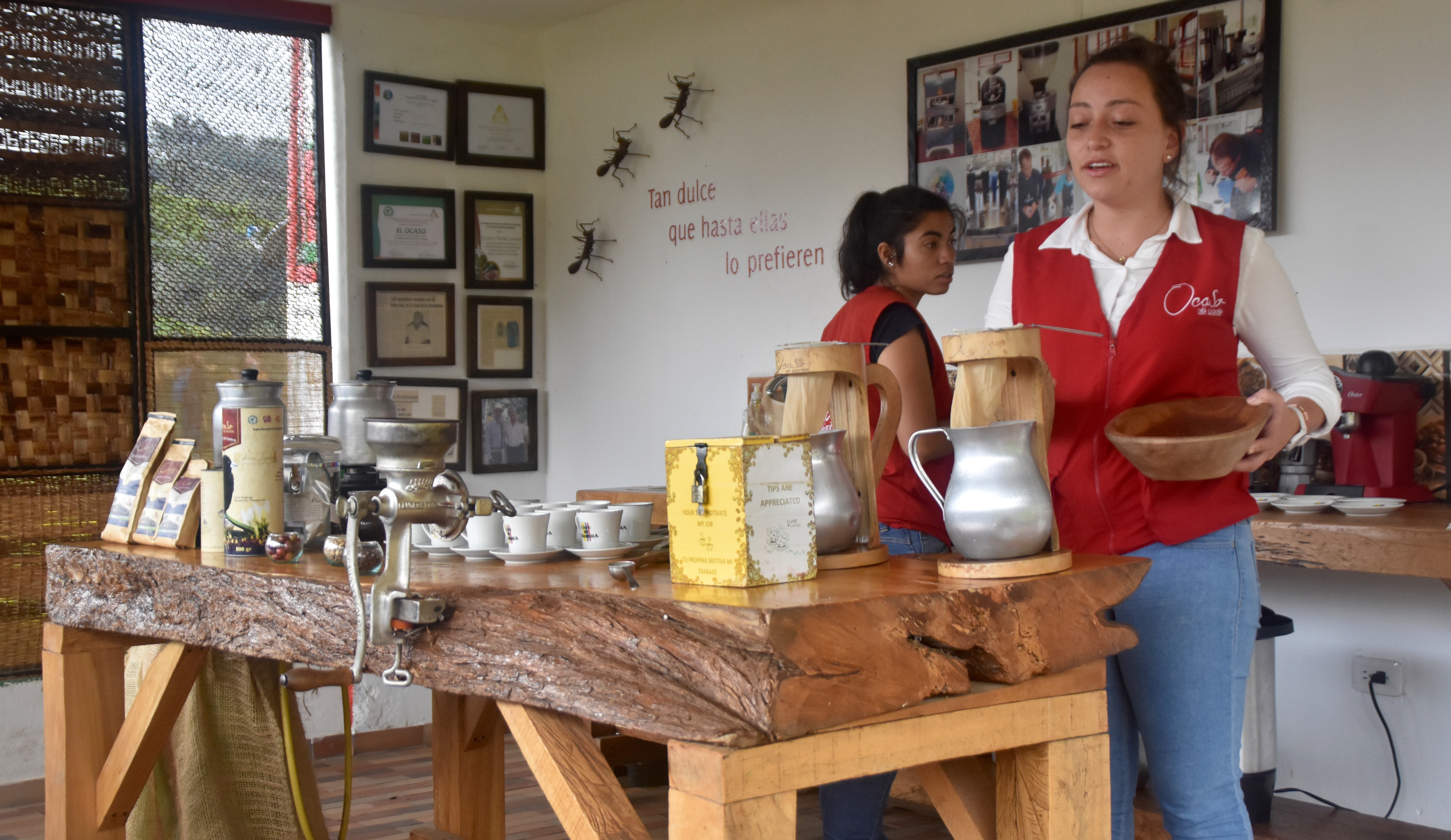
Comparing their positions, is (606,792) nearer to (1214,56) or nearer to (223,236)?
(1214,56)

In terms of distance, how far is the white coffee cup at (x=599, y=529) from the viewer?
1727mm

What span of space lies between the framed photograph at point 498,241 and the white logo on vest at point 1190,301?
358cm

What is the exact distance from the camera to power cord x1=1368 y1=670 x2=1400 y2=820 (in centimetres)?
312

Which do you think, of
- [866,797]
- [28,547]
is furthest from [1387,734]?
[28,547]

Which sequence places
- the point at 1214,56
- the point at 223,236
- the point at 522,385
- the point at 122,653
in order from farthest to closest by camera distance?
the point at 522,385 → the point at 223,236 → the point at 1214,56 → the point at 122,653

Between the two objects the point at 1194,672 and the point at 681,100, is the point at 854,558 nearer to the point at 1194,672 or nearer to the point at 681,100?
the point at 1194,672

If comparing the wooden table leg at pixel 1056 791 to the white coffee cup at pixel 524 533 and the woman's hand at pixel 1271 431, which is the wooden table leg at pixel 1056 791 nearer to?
the woman's hand at pixel 1271 431

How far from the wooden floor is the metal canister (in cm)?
145

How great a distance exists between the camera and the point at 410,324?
477cm

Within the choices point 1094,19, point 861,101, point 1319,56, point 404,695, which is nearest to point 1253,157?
point 1319,56

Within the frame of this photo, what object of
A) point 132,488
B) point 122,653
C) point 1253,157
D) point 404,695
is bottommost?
point 404,695

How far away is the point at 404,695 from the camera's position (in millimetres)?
4457

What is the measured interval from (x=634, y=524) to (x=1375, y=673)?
2.21 m

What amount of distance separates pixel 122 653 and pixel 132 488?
36 cm
